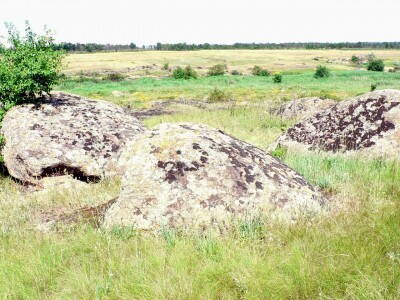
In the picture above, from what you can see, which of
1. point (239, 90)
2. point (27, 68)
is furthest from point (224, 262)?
point (239, 90)

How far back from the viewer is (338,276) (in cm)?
369

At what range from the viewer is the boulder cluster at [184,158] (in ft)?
18.4

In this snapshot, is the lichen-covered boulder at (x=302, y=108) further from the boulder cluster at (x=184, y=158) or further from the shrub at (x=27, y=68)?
the shrub at (x=27, y=68)

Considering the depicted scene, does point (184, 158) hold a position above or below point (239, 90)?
above

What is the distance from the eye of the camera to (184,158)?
633 centimetres

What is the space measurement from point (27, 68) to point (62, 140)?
8.75 feet

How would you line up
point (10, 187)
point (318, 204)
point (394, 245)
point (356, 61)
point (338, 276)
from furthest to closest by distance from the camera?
point (356, 61) → point (10, 187) → point (318, 204) → point (394, 245) → point (338, 276)

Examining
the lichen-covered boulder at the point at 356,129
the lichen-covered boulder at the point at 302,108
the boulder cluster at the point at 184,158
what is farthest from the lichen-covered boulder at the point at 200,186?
the lichen-covered boulder at the point at 302,108

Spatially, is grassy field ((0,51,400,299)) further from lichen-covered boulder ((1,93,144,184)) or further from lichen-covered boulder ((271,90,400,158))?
lichen-covered boulder ((1,93,144,184))

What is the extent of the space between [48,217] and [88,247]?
220cm

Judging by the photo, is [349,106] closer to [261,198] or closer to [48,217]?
[261,198]

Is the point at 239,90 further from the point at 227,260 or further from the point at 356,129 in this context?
the point at 227,260

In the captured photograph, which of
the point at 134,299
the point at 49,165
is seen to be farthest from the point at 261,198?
the point at 49,165

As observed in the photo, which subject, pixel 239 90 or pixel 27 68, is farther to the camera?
pixel 239 90
